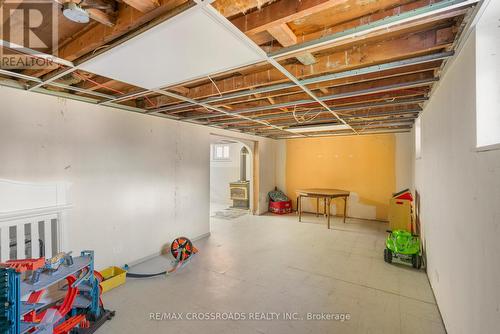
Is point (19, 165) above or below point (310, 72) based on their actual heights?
below

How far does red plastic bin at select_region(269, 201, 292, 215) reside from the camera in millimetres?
7082

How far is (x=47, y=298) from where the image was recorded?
8.37ft

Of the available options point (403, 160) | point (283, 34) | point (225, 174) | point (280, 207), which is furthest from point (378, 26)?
point (225, 174)

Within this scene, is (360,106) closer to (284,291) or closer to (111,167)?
(284,291)

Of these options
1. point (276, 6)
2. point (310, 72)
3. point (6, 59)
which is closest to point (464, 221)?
point (310, 72)

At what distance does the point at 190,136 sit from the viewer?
454 centimetres

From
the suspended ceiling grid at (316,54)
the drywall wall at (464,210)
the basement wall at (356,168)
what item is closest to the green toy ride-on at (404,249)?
the drywall wall at (464,210)

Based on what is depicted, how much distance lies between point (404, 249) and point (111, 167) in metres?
4.53

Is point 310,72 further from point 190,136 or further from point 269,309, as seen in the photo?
point 190,136

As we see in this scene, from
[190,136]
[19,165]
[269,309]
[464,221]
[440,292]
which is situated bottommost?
[269,309]

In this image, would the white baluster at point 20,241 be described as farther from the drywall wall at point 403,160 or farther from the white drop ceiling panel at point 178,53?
the drywall wall at point 403,160

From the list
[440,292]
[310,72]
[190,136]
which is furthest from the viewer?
[190,136]

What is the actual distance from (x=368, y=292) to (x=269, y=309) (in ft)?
4.25

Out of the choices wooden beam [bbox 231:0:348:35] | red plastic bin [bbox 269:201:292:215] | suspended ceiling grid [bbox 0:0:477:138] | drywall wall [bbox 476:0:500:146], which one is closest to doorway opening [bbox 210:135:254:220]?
red plastic bin [bbox 269:201:292:215]
